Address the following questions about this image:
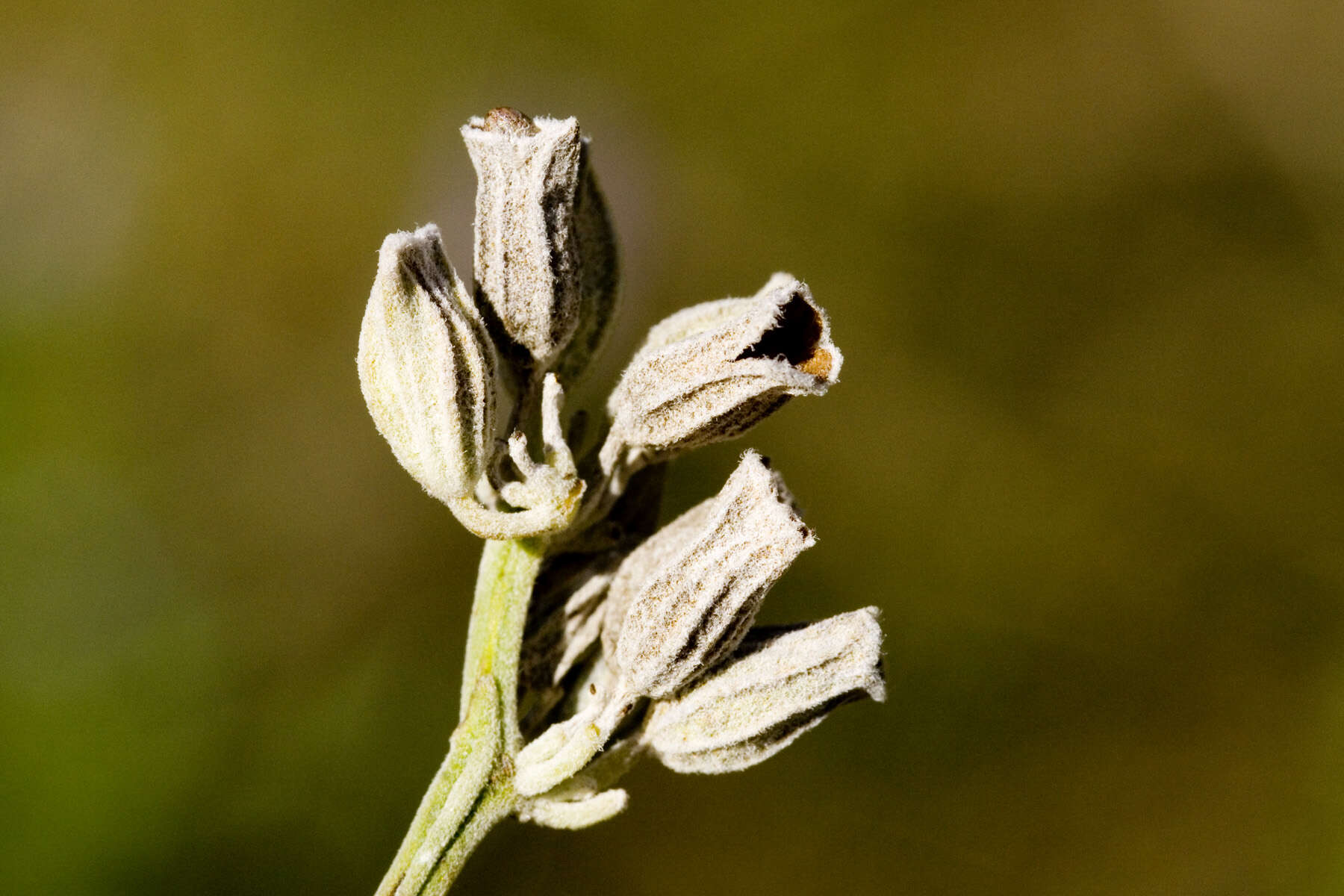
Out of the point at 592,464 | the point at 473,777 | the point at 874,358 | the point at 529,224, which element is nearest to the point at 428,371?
the point at 529,224

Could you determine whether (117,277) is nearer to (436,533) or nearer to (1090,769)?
(436,533)

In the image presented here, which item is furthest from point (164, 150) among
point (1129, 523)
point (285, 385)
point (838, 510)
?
point (1129, 523)

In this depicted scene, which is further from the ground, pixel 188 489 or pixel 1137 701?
pixel 188 489

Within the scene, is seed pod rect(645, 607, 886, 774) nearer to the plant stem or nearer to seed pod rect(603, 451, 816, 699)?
seed pod rect(603, 451, 816, 699)

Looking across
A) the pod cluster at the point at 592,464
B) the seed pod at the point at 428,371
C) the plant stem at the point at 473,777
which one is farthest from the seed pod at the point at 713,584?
the seed pod at the point at 428,371

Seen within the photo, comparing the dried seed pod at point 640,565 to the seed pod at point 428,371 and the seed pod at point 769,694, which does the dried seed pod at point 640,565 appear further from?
the seed pod at point 428,371
